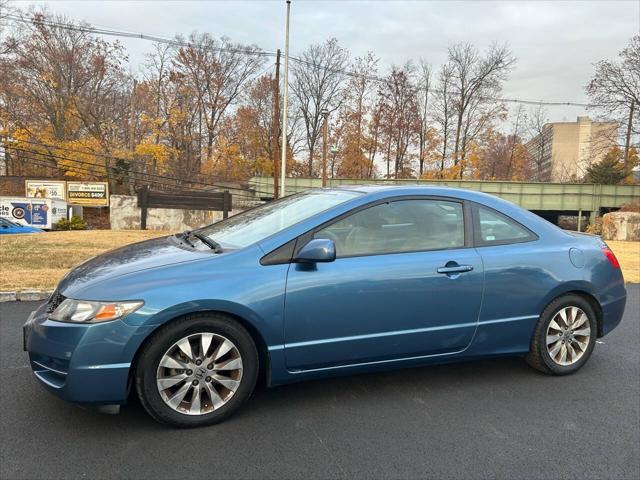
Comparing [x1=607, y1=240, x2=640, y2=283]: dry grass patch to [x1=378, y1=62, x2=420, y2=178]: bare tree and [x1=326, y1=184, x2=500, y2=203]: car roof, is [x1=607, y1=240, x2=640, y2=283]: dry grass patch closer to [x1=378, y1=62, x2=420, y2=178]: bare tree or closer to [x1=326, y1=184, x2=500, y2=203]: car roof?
[x1=326, y1=184, x2=500, y2=203]: car roof

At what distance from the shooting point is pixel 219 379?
2.88 m

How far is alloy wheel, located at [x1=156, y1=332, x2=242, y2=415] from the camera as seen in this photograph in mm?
2779

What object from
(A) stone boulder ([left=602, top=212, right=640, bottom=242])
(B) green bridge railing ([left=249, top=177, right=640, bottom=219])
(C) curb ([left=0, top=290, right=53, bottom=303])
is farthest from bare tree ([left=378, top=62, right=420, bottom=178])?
(C) curb ([left=0, top=290, right=53, bottom=303])

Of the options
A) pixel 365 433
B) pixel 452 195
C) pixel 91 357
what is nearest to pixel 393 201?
pixel 452 195

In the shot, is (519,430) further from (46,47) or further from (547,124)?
(547,124)

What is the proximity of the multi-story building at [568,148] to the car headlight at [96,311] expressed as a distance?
144 feet

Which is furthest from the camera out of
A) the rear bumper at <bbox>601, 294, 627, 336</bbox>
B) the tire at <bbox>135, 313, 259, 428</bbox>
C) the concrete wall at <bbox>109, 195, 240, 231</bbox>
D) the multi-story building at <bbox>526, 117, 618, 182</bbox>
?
the multi-story building at <bbox>526, 117, 618, 182</bbox>

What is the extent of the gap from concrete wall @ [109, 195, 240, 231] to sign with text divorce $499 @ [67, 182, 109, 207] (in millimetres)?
6839

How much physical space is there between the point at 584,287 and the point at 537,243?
21.6 inches

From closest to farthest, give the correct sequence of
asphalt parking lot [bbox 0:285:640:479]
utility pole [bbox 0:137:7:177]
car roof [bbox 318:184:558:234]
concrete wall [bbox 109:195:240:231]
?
asphalt parking lot [bbox 0:285:640:479] → car roof [bbox 318:184:558:234] → concrete wall [bbox 109:195:240:231] → utility pole [bbox 0:137:7:177]

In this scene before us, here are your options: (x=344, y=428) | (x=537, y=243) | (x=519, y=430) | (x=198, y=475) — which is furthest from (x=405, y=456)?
(x=537, y=243)

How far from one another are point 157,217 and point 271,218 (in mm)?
23286

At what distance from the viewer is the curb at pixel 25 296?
6258 mm

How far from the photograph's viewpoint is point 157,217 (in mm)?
25328
